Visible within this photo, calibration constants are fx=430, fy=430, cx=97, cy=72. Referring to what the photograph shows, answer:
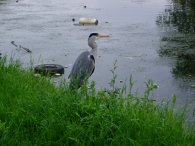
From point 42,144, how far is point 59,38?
28.5 feet

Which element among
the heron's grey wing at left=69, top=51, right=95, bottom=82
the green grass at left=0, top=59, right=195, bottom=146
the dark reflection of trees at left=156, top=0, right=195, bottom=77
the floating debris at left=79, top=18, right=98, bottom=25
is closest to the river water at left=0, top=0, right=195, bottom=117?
the dark reflection of trees at left=156, top=0, right=195, bottom=77

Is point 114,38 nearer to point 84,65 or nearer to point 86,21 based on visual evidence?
point 86,21

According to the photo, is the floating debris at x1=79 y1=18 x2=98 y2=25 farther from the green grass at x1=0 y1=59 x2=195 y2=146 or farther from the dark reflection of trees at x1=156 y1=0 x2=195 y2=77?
the green grass at x1=0 y1=59 x2=195 y2=146

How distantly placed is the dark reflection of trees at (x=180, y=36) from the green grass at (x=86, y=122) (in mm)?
4727

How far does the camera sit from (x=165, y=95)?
730cm

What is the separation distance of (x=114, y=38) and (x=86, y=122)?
336 inches

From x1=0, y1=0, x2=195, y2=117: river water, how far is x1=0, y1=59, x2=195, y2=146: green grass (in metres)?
2.73

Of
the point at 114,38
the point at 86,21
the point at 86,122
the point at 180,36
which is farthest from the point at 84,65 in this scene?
the point at 86,21

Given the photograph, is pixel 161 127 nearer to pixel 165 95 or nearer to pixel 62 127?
pixel 62 127

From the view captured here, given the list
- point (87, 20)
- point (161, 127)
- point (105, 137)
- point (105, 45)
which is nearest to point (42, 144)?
point (105, 137)

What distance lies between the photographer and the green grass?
144 inches

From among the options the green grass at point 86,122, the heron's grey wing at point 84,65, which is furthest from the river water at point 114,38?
the green grass at point 86,122

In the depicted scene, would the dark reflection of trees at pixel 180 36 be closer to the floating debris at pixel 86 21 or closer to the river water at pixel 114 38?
the river water at pixel 114 38

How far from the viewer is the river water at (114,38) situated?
8500 mm
